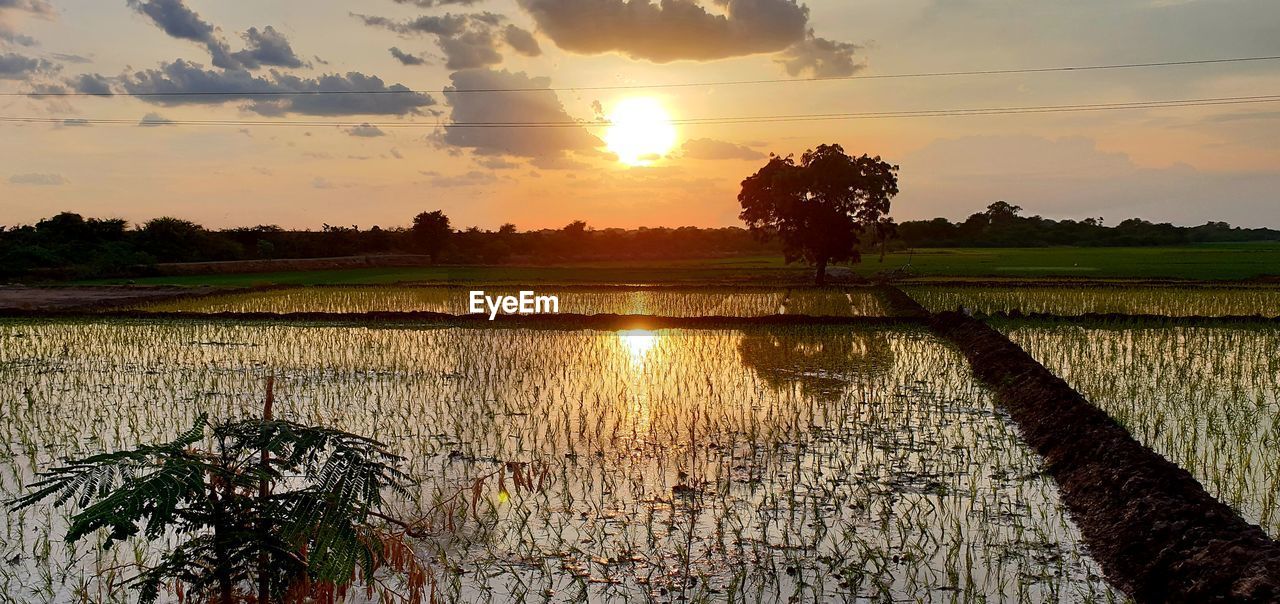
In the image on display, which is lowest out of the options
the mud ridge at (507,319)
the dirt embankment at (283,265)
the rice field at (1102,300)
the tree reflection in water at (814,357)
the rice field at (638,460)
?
the rice field at (638,460)

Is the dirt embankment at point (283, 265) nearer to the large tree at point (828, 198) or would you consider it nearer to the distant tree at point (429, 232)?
the distant tree at point (429, 232)

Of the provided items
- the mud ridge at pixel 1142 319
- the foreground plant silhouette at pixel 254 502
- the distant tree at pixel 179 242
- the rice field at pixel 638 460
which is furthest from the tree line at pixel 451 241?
the foreground plant silhouette at pixel 254 502

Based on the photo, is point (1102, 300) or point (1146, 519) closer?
point (1146, 519)

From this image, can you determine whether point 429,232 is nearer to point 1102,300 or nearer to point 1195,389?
point 1102,300

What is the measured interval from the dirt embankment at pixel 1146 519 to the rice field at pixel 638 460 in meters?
0.21

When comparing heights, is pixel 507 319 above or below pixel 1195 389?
above

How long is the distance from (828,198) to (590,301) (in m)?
11.2

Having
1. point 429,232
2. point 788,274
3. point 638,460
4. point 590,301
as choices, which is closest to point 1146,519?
point 638,460

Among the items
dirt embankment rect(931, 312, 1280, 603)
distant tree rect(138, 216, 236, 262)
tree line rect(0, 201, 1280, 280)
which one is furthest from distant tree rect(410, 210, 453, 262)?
dirt embankment rect(931, 312, 1280, 603)

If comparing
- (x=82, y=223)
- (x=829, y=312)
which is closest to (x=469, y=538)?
(x=829, y=312)

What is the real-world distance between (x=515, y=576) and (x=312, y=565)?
69.3 inches

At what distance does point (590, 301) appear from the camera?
2534 cm

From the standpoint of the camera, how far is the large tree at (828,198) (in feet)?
104

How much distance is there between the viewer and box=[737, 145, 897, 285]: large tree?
3161cm
